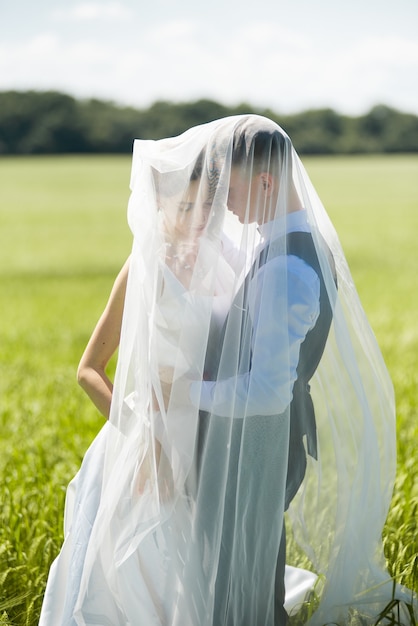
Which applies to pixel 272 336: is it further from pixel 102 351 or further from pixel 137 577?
pixel 137 577

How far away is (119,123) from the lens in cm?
4194

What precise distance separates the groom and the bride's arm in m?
0.31

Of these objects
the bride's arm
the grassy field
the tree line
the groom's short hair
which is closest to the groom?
the groom's short hair

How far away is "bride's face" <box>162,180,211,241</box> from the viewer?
2.42 metres

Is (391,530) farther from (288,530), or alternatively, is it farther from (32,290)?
(32,290)

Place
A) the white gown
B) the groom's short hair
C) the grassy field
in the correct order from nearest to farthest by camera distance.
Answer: the groom's short hair, the white gown, the grassy field

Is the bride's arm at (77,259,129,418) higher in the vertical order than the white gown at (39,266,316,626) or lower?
higher

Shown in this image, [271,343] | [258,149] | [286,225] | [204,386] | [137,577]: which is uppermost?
[258,149]

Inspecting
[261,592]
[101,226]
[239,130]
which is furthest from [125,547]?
[101,226]

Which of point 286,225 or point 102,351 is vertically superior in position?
point 286,225

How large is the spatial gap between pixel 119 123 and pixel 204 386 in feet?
135

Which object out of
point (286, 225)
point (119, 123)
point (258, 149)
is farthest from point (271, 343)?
point (119, 123)

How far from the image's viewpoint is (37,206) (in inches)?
1131

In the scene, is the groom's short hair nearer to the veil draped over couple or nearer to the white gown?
the veil draped over couple
